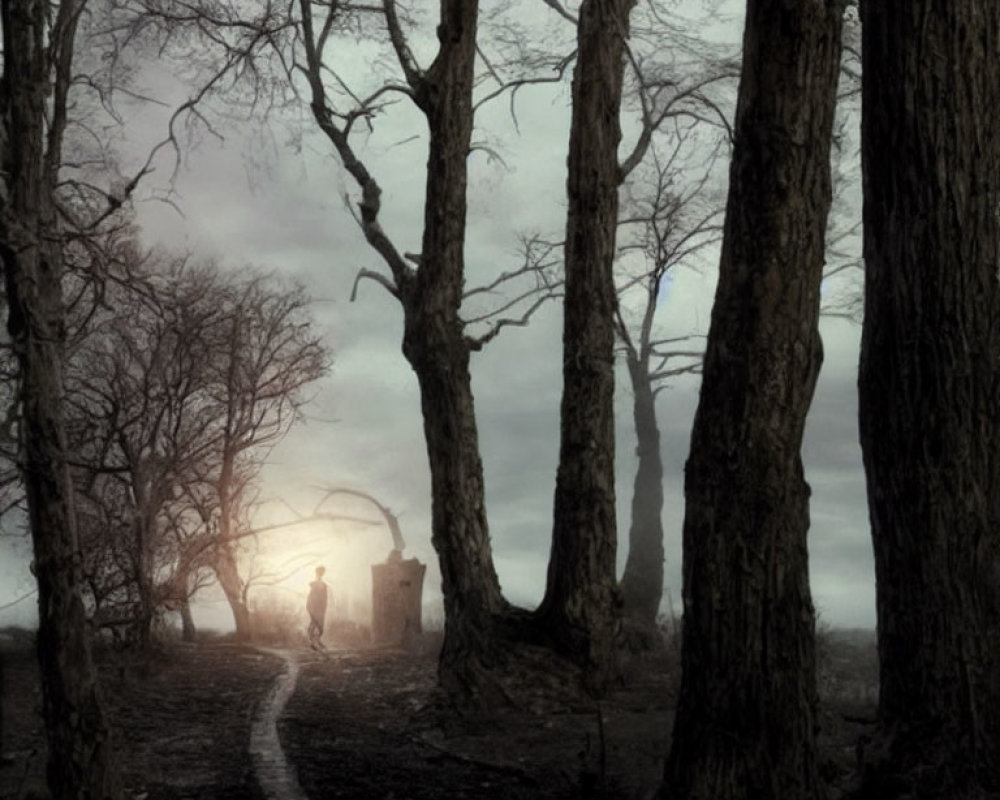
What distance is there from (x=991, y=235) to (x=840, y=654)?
60.4ft

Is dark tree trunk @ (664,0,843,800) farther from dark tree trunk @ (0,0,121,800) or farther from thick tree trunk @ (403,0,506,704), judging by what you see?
thick tree trunk @ (403,0,506,704)

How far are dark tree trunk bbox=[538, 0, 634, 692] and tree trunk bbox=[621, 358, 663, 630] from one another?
1344 cm

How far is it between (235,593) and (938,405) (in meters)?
24.0

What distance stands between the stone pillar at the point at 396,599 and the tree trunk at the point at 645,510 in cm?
471

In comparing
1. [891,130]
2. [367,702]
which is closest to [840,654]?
[367,702]

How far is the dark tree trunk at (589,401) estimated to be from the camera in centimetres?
1172

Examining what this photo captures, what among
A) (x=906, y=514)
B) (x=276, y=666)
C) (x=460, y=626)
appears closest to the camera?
(x=906, y=514)

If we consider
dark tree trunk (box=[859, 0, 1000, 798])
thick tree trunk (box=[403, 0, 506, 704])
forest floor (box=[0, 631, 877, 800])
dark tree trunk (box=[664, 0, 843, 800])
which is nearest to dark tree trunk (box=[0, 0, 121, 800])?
forest floor (box=[0, 631, 877, 800])

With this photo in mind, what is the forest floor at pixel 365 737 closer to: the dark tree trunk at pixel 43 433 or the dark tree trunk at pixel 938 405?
the dark tree trunk at pixel 938 405

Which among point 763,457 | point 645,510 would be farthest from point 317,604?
point 763,457

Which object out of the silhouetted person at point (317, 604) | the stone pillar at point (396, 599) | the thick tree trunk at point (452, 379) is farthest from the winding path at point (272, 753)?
the silhouetted person at point (317, 604)

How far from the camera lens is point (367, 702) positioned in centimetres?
1315

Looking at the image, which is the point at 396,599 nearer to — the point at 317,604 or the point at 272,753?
the point at 317,604

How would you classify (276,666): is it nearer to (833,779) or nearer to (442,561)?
(442,561)
